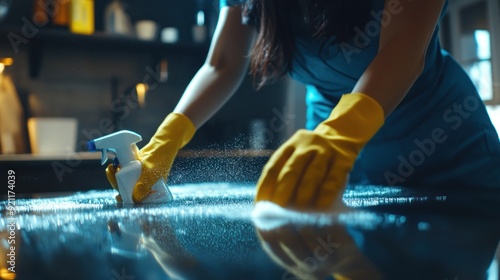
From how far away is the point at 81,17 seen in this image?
2.17m

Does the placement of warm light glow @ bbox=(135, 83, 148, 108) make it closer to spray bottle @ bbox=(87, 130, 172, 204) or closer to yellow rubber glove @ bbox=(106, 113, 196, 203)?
yellow rubber glove @ bbox=(106, 113, 196, 203)

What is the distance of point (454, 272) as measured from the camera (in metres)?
0.31

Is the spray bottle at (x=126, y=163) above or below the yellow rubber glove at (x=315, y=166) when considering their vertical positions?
below

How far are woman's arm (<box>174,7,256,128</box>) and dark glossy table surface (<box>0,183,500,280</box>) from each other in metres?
0.41

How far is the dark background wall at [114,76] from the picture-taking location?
215cm

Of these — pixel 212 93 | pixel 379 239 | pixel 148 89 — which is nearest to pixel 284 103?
pixel 148 89

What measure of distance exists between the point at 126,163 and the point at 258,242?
433 mm

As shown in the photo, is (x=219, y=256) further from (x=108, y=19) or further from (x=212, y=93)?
(x=108, y=19)

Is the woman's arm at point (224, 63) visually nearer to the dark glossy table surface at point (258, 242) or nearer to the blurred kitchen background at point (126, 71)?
the dark glossy table surface at point (258, 242)

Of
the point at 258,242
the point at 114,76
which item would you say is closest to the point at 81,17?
the point at 114,76

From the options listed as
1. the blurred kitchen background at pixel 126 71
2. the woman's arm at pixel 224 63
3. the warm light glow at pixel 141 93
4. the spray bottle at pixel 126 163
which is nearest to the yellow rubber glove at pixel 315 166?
the spray bottle at pixel 126 163

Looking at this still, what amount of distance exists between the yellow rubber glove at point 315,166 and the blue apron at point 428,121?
36cm

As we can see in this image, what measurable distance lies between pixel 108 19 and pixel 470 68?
1.85 metres

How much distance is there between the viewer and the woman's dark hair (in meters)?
0.88
